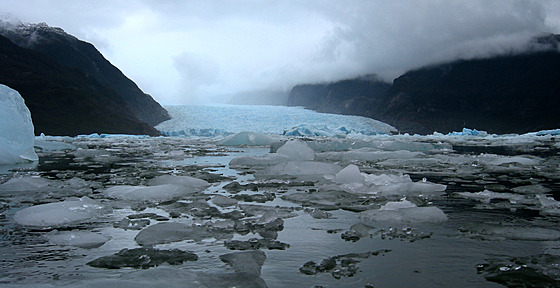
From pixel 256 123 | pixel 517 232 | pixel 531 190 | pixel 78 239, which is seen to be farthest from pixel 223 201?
pixel 256 123

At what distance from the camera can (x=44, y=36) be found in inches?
3103

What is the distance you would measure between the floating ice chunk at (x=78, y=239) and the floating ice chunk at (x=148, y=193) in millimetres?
1585

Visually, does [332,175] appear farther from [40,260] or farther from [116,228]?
[40,260]

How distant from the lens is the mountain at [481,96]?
239 ft

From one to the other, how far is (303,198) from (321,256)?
207 centimetres

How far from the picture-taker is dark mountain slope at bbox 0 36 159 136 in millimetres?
50062

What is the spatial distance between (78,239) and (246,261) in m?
1.35

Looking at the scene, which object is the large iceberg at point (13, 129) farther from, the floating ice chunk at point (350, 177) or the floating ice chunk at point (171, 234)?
the floating ice chunk at point (171, 234)

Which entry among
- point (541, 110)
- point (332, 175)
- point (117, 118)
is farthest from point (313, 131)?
point (541, 110)

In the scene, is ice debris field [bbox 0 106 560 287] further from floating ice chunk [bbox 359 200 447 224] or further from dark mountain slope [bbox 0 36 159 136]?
dark mountain slope [bbox 0 36 159 136]

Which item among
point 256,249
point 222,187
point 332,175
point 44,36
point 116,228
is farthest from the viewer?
point 44,36

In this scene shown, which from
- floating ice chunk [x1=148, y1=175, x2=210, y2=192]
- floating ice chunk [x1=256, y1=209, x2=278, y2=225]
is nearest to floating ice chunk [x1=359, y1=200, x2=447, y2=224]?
floating ice chunk [x1=256, y1=209, x2=278, y2=225]

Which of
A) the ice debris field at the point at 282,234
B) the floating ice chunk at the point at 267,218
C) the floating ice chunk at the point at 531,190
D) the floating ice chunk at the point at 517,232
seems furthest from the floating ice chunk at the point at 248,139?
the floating ice chunk at the point at 517,232

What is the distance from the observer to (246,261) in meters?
2.35
